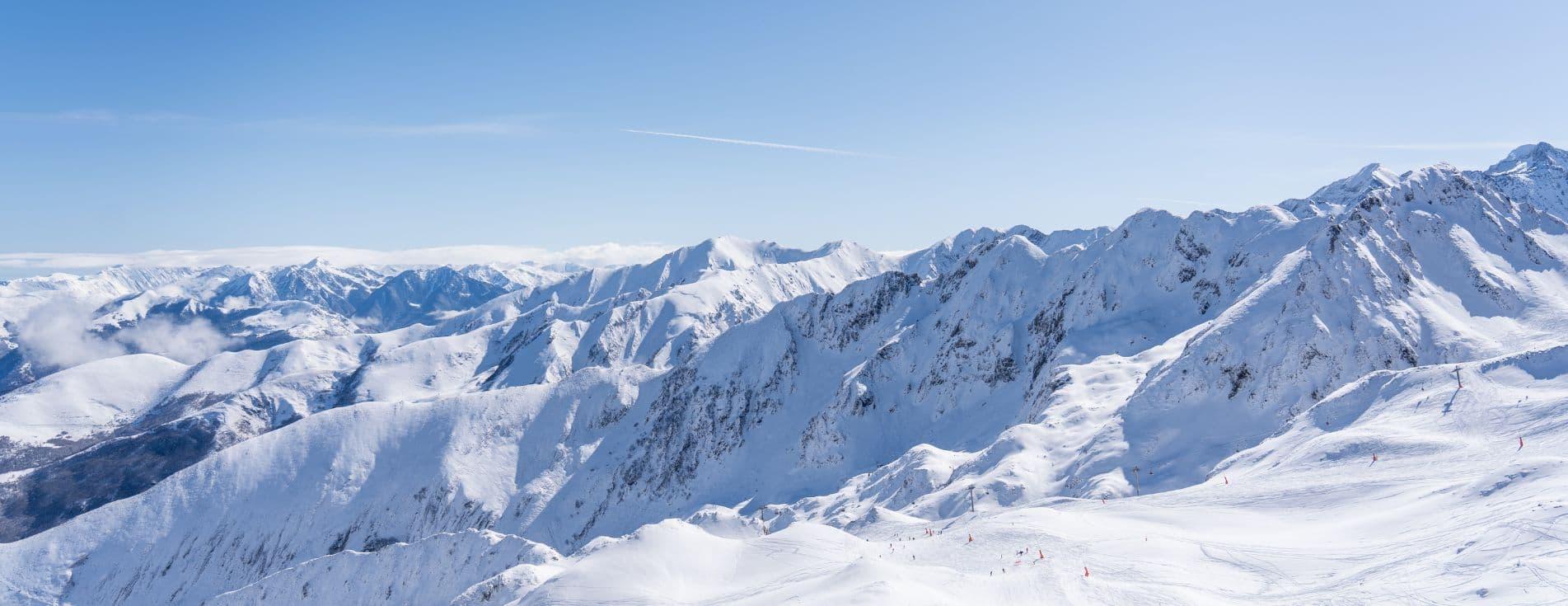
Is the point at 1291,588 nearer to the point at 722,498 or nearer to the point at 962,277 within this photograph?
the point at 722,498

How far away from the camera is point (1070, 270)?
527 ft

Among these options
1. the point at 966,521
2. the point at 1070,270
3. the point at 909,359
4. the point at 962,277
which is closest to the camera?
the point at 966,521

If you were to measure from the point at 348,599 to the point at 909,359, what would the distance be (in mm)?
113968

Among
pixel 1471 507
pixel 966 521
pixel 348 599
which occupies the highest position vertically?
pixel 1471 507

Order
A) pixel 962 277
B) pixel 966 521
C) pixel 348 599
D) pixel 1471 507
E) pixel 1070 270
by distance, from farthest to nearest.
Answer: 1. pixel 962 277
2. pixel 1070 270
3. pixel 348 599
4. pixel 966 521
5. pixel 1471 507

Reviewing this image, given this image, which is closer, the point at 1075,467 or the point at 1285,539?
the point at 1285,539

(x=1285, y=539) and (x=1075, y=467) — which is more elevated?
(x=1285, y=539)

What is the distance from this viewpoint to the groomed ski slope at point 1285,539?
3219 cm

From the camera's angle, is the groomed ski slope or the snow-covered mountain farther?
the snow-covered mountain

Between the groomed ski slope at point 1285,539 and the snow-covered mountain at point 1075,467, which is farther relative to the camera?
the snow-covered mountain at point 1075,467

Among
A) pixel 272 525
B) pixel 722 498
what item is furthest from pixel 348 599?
pixel 272 525

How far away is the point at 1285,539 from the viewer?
4097cm

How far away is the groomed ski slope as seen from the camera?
106 feet

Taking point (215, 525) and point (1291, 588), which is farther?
point (215, 525)
